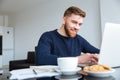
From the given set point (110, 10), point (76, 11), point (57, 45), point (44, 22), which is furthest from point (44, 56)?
point (44, 22)

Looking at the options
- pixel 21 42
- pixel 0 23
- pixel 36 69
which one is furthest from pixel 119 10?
pixel 0 23

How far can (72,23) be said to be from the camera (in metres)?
1.36

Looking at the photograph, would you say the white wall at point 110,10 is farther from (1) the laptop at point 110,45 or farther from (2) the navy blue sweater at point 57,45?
(1) the laptop at point 110,45

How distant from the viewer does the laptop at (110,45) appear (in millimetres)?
1130

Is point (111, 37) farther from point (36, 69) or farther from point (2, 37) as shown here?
point (2, 37)

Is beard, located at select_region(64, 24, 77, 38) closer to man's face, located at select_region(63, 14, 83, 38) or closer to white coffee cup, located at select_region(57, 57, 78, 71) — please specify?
man's face, located at select_region(63, 14, 83, 38)

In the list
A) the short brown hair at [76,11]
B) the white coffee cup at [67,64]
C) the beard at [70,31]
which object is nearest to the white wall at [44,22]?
the beard at [70,31]

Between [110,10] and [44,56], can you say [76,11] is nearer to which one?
[44,56]

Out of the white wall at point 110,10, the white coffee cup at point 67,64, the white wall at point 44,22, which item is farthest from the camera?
the white wall at point 44,22

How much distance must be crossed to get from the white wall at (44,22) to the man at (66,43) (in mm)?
2985

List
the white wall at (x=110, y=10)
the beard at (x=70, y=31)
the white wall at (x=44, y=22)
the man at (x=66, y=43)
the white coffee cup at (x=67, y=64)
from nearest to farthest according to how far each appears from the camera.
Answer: the white coffee cup at (x=67, y=64) < the man at (x=66, y=43) < the beard at (x=70, y=31) < the white wall at (x=110, y=10) < the white wall at (x=44, y=22)

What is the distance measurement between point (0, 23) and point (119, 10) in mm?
4949

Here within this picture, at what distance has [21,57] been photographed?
6938 millimetres

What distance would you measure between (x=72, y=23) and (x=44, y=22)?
4.68 meters
